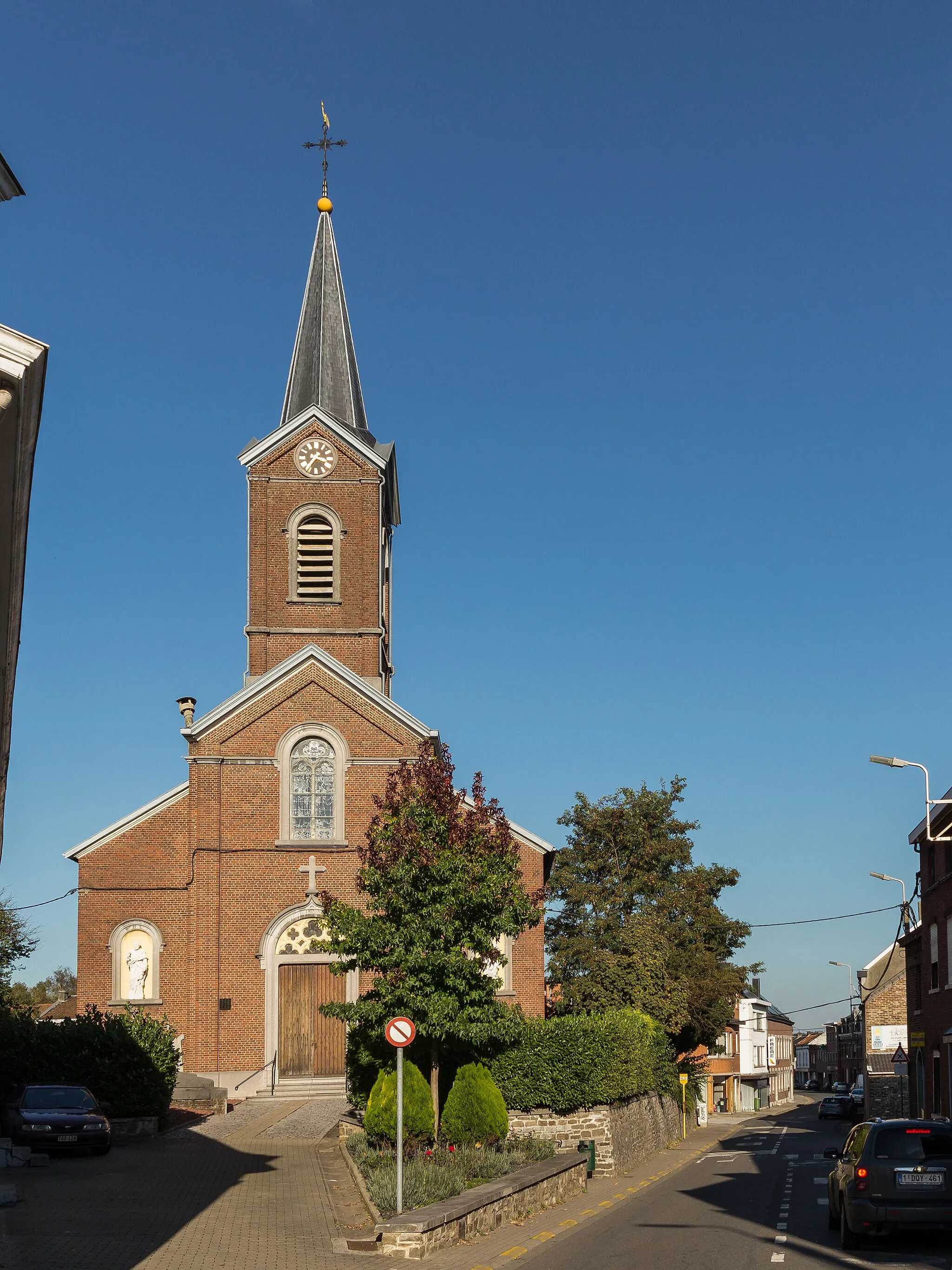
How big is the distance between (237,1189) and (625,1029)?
10747mm

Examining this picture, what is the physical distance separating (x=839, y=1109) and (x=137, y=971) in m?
44.9

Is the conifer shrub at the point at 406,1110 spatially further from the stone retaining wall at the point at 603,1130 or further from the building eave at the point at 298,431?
the building eave at the point at 298,431

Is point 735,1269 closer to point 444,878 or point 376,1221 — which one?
point 376,1221

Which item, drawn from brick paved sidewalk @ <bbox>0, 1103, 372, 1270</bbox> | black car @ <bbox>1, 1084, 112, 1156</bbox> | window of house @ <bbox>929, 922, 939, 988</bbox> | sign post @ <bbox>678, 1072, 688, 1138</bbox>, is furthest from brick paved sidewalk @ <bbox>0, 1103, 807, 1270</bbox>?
sign post @ <bbox>678, 1072, 688, 1138</bbox>

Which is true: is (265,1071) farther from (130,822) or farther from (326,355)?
(326,355)

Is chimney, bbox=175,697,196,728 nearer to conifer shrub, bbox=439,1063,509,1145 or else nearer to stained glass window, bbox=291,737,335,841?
stained glass window, bbox=291,737,335,841

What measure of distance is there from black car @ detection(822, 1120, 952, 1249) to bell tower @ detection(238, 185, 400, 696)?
24.7 m

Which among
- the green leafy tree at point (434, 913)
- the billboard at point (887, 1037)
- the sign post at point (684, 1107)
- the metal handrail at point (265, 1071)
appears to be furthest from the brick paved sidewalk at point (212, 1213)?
the billboard at point (887, 1037)

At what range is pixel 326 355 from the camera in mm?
44750

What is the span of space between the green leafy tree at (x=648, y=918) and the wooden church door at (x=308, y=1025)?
30.2 ft

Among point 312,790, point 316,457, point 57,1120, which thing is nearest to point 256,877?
point 312,790

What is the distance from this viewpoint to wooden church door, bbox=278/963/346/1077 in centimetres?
3412

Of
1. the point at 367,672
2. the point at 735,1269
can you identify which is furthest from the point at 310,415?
the point at 735,1269

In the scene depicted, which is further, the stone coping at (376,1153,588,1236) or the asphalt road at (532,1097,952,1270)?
the stone coping at (376,1153,588,1236)
